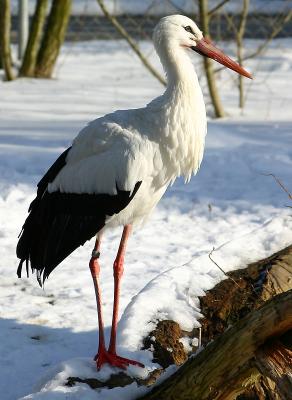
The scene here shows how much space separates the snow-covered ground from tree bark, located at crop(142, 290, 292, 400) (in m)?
0.23

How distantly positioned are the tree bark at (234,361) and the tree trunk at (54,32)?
24.1 feet

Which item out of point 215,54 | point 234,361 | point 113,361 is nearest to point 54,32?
point 215,54

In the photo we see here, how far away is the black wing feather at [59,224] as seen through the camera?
449 centimetres

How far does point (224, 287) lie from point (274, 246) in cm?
60

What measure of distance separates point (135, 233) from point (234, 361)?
296 cm

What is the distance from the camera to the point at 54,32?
34.7 feet

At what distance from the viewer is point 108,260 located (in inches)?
234

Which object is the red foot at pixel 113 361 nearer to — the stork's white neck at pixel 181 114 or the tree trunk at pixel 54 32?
the stork's white neck at pixel 181 114

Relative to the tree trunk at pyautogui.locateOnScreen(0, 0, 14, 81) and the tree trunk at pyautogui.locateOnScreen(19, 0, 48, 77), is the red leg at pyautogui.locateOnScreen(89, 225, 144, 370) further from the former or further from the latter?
the tree trunk at pyautogui.locateOnScreen(19, 0, 48, 77)

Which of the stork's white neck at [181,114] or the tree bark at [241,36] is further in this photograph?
the tree bark at [241,36]

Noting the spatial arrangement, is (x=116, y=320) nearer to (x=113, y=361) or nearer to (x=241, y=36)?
(x=113, y=361)

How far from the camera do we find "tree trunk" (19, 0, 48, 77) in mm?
10578

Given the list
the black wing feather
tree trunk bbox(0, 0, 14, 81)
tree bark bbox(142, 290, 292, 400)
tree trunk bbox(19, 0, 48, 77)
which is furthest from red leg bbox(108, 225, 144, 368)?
tree trunk bbox(19, 0, 48, 77)

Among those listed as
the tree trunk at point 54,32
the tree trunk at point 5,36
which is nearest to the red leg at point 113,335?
the tree trunk at point 5,36
